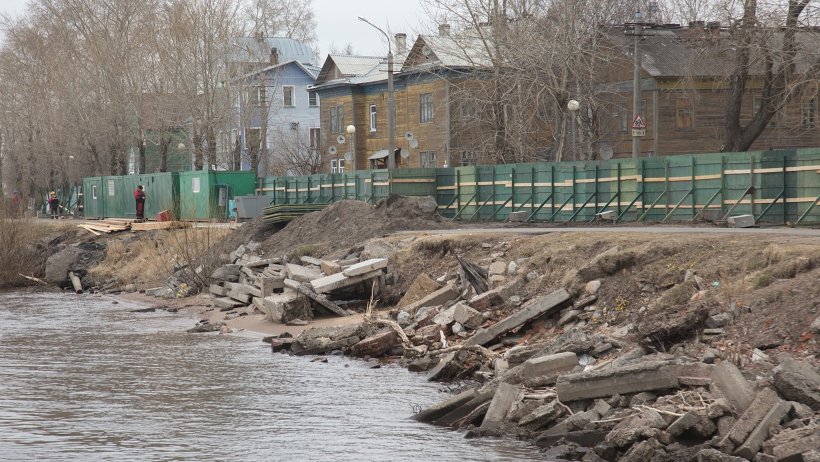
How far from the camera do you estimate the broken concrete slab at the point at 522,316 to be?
18750mm

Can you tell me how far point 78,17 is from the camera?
6188 centimetres

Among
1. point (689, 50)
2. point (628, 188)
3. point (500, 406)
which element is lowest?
point (500, 406)

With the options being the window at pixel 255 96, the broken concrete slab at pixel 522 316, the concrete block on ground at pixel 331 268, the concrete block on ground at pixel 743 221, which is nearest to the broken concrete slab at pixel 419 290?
the concrete block on ground at pixel 331 268

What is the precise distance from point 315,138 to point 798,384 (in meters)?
A: 64.2

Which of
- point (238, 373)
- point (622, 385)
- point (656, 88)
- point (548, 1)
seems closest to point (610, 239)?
point (238, 373)

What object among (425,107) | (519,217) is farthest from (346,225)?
(425,107)

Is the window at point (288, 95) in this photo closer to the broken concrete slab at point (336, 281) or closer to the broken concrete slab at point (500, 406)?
the broken concrete slab at point (336, 281)

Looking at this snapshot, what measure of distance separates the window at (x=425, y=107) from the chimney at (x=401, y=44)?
269 centimetres

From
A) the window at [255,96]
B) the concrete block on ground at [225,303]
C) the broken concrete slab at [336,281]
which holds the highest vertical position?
the window at [255,96]

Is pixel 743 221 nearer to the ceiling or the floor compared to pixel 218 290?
nearer to the ceiling

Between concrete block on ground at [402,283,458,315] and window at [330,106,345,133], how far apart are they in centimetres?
4625

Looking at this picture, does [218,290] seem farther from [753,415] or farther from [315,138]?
[315,138]

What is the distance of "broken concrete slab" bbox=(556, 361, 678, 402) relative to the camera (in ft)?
42.2

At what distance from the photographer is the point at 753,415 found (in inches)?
451
